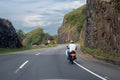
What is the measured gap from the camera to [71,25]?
410 ft

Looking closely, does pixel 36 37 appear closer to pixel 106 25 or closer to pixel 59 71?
pixel 106 25

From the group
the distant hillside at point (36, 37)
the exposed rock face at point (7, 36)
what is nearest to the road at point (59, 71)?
the exposed rock face at point (7, 36)

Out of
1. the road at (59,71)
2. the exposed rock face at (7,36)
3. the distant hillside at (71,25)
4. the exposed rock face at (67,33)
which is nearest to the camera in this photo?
the road at (59,71)

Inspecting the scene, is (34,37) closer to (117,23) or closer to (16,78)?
(117,23)

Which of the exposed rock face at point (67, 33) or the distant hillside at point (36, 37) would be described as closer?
the exposed rock face at point (67, 33)

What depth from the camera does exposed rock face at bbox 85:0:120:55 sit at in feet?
93.6

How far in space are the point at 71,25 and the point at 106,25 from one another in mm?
91039

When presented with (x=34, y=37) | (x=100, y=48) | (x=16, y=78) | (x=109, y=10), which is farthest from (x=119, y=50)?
(x=34, y=37)

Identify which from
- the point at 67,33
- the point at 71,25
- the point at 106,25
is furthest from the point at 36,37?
the point at 106,25

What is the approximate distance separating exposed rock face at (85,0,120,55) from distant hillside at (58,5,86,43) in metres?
70.0

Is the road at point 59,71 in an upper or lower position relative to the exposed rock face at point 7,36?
lower

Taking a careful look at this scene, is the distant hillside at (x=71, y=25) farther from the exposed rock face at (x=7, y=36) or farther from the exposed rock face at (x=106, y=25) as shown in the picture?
the exposed rock face at (x=106, y=25)

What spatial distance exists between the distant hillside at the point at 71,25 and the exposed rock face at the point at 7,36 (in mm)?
51843

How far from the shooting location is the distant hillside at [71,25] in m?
117
